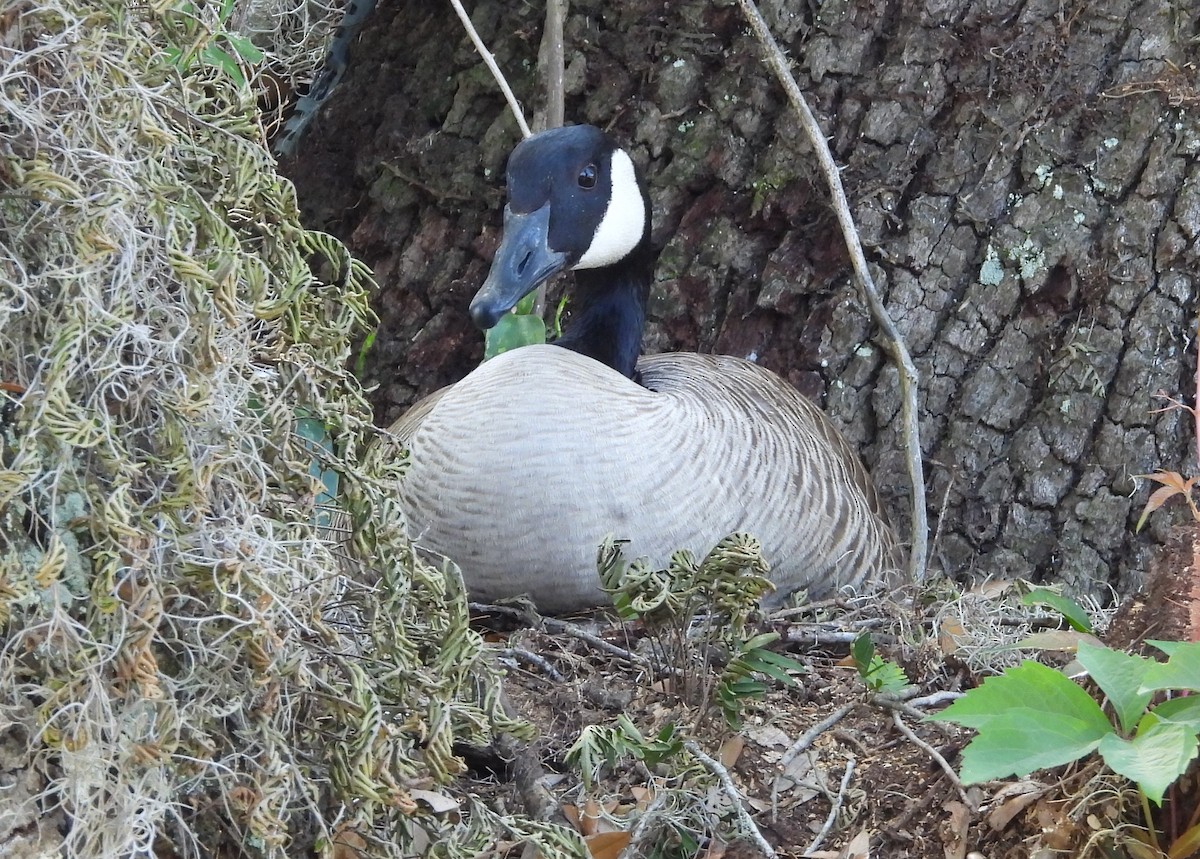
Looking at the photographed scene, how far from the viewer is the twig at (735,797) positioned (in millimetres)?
1689

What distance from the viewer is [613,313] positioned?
3508 mm

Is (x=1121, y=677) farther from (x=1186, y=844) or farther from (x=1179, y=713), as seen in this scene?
(x=1186, y=844)

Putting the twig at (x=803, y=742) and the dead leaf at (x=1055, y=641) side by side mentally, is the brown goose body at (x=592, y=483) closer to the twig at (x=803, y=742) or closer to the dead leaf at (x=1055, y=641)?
the twig at (x=803, y=742)

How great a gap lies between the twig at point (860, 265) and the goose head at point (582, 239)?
472mm

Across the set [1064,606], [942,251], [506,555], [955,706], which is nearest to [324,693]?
[955,706]

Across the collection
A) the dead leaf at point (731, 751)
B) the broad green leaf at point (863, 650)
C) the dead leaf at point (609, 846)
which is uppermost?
the broad green leaf at point (863, 650)

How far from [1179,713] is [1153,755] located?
0.35ft

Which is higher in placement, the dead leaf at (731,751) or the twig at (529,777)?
the dead leaf at (731,751)

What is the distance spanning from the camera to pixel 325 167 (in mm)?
4199

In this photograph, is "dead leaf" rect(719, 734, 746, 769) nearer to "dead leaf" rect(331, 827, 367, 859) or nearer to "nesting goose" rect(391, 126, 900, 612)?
"dead leaf" rect(331, 827, 367, 859)

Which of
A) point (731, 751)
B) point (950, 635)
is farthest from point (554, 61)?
point (731, 751)

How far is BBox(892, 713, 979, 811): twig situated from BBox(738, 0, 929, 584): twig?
4.53 ft

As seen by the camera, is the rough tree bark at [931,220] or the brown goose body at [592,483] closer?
the brown goose body at [592,483]

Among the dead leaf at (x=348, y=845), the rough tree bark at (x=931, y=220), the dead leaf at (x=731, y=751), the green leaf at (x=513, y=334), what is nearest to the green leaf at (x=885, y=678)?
the dead leaf at (x=731, y=751)
